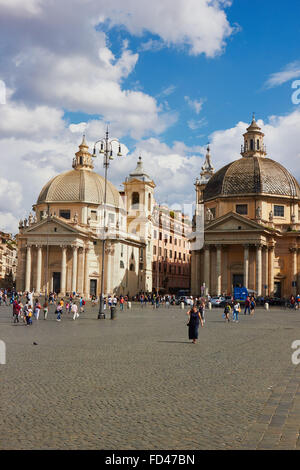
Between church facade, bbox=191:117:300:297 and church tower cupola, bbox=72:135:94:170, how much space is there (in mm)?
21390

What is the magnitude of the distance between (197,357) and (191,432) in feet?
27.2

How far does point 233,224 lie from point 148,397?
57490mm

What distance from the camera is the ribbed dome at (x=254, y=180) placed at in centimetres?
7081

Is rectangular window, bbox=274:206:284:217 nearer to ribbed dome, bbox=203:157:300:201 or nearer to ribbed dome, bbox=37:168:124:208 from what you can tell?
ribbed dome, bbox=203:157:300:201

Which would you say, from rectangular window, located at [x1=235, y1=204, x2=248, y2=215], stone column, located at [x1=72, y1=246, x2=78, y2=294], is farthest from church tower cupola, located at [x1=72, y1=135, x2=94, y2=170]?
rectangular window, located at [x1=235, y1=204, x2=248, y2=215]

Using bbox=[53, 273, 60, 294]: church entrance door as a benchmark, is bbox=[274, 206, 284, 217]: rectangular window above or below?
above

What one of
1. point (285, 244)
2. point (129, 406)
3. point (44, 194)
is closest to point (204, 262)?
point (285, 244)

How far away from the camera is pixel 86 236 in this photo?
2975 inches

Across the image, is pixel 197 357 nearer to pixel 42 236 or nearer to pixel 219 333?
pixel 219 333

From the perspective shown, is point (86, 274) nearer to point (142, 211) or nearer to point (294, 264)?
point (142, 211)

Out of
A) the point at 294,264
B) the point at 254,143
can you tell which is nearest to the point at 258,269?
the point at 294,264

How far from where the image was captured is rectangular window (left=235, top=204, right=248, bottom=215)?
7107 centimetres

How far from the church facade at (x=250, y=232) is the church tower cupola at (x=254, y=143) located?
11.9 ft

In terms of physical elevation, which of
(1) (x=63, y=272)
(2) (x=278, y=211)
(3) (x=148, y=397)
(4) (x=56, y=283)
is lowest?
(3) (x=148, y=397)
